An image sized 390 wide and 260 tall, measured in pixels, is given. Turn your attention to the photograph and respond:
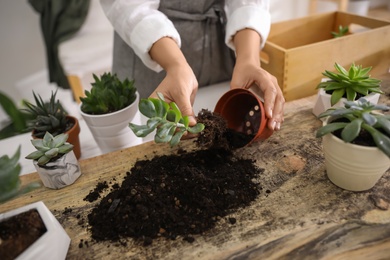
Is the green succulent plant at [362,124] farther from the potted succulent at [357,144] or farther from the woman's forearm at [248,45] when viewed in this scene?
the woman's forearm at [248,45]

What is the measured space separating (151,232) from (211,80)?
2.94ft

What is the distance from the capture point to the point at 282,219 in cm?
63

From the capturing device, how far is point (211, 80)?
4.50ft

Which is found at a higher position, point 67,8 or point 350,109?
point 67,8

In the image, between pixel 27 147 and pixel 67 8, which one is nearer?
pixel 27 147

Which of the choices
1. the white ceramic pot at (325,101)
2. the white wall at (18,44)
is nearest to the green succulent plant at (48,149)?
the white ceramic pot at (325,101)

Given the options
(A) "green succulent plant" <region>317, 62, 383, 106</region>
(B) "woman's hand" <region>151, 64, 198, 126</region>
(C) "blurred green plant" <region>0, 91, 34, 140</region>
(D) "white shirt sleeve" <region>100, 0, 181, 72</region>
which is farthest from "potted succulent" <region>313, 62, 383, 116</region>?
(C) "blurred green plant" <region>0, 91, 34, 140</region>

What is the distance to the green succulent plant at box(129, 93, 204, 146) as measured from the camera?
0.67 metres

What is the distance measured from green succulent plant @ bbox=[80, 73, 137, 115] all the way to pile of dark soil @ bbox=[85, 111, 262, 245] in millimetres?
251

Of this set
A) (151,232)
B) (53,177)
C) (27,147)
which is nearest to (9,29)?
(27,147)

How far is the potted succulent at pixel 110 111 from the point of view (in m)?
0.92

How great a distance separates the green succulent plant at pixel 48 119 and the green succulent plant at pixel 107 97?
0.08 metres

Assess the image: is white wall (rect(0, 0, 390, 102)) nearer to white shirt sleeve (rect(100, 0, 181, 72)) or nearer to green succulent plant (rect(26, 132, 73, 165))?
white shirt sleeve (rect(100, 0, 181, 72))

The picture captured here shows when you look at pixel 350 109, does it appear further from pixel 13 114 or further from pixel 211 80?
pixel 13 114
